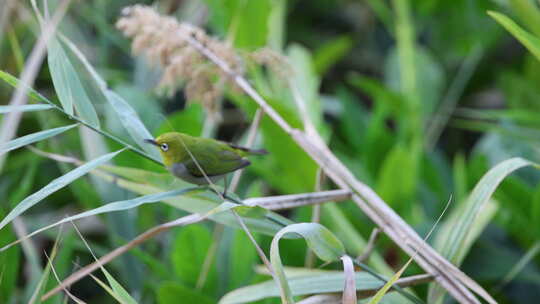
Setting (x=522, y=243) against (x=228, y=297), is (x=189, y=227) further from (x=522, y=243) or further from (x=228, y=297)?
(x=522, y=243)

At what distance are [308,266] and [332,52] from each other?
1.22 m

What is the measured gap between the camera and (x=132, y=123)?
98cm

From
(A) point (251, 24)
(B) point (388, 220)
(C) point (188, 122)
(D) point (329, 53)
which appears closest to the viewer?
(B) point (388, 220)

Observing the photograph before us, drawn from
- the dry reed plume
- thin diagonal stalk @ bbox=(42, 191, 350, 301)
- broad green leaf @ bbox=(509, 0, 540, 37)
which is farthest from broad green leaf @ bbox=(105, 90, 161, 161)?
broad green leaf @ bbox=(509, 0, 540, 37)

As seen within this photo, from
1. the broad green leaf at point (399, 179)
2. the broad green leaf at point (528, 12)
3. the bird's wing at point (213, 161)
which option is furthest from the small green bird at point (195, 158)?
the broad green leaf at point (399, 179)

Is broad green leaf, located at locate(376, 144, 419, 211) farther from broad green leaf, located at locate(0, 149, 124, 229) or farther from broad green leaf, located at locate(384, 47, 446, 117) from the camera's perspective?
broad green leaf, located at locate(0, 149, 124, 229)

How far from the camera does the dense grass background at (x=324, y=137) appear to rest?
4.71ft

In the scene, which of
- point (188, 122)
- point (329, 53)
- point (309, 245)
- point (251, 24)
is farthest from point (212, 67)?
point (329, 53)

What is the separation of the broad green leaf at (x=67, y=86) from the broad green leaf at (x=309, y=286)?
0.40m

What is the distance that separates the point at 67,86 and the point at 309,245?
1.37ft

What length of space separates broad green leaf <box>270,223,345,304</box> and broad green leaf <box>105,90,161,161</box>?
27 centimetres

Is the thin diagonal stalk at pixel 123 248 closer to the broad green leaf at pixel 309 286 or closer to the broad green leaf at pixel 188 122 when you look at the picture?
the broad green leaf at pixel 309 286

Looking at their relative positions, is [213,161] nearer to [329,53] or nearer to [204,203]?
[204,203]

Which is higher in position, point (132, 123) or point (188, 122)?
point (132, 123)
